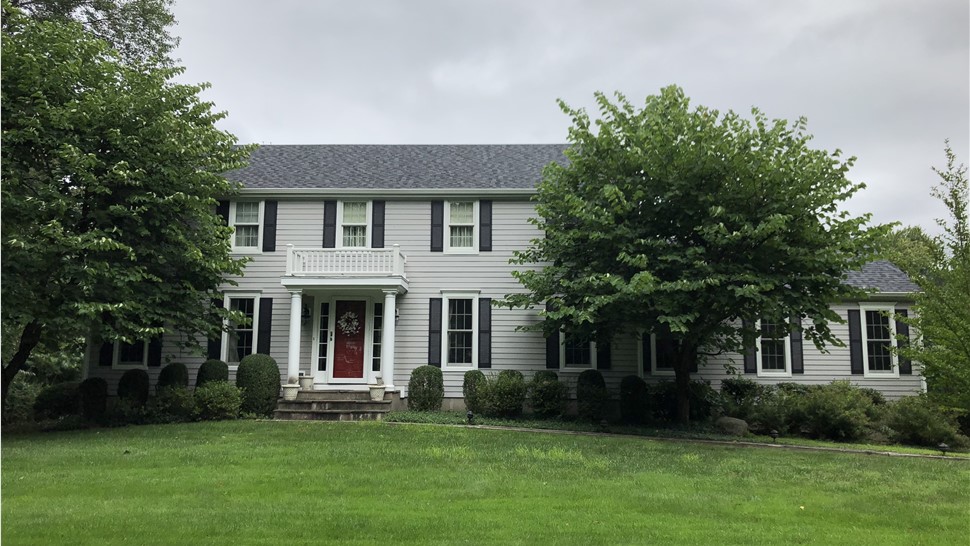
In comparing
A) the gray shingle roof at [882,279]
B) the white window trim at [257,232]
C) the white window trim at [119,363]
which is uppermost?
the white window trim at [257,232]

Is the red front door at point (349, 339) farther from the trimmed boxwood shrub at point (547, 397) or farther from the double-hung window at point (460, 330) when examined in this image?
the trimmed boxwood shrub at point (547, 397)

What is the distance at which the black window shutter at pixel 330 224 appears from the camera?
18150 millimetres

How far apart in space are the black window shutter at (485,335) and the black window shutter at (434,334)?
1.08 metres

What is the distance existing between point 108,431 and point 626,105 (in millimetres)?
12703

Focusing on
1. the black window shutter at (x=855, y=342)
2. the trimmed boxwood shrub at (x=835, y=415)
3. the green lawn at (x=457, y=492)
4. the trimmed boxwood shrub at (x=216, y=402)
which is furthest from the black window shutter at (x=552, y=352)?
the black window shutter at (x=855, y=342)

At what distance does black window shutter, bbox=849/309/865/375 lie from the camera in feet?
59.5

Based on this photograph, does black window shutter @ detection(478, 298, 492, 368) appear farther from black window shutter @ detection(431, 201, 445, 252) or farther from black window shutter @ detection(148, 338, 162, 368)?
black window shutter @ detection(148, 338, 162, 368)

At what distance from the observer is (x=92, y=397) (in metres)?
16.4

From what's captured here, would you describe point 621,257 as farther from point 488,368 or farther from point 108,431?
point 108,431

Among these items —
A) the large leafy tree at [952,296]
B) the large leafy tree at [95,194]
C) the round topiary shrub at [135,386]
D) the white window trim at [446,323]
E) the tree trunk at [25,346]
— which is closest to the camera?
the large leafy tree at [952,296]

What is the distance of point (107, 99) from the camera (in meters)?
13.4

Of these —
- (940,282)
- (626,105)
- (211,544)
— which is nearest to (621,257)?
(626,105)

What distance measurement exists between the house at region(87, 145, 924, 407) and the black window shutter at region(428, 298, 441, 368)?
3 cm

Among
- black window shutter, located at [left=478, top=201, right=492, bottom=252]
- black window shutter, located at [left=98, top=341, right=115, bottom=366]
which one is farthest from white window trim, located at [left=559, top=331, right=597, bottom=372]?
black window shutter, located at [left=98, top=341, right=115, bottom=366]
